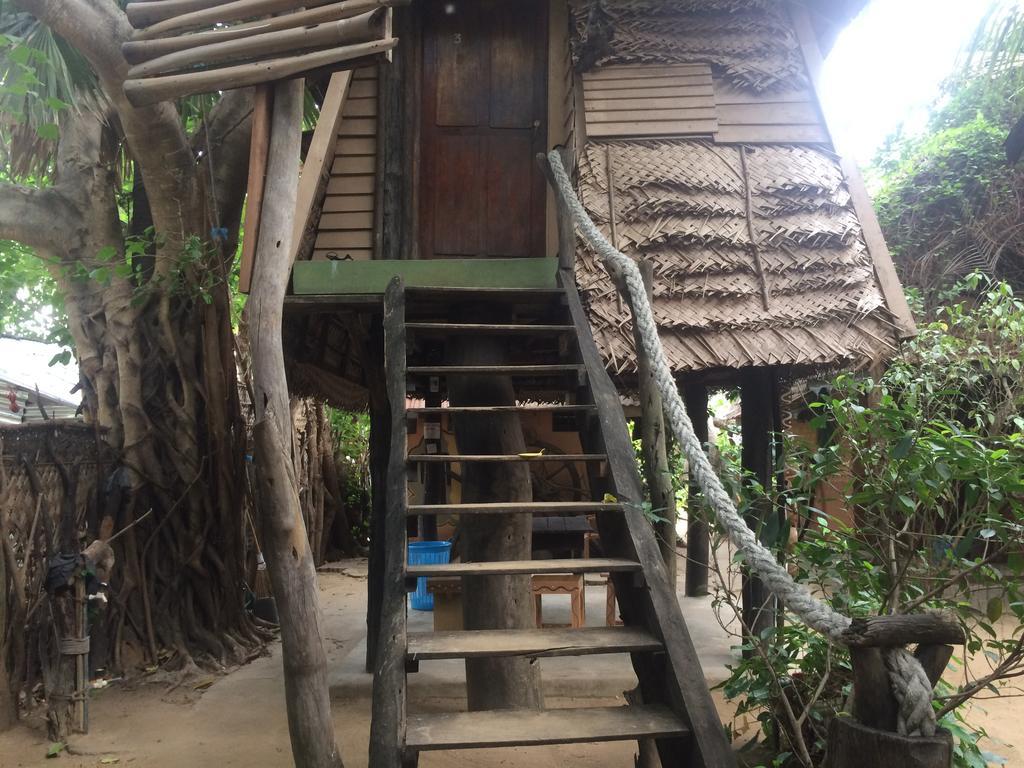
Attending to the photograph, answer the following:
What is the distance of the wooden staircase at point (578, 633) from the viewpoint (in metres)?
2.14

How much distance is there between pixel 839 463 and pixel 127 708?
4676 millimetres

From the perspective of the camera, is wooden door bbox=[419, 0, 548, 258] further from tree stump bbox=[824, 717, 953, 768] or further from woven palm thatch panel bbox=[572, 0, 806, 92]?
tree stump bbox=[824, 717, 953, 768]

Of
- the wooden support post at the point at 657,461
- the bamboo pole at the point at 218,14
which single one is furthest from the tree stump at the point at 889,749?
the bamboo pole at the point at 218,14

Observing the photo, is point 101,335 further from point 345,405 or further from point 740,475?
point 740,475

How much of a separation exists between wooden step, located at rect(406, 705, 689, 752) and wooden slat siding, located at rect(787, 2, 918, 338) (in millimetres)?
2882

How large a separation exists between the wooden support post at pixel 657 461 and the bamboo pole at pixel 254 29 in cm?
180

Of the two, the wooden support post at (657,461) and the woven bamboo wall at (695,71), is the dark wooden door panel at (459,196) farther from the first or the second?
the wooden support post at (657,461)

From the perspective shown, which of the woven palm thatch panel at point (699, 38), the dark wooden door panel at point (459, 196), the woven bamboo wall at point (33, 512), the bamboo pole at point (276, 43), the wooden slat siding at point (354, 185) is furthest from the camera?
the dark wooden door panel at point (459, 196)

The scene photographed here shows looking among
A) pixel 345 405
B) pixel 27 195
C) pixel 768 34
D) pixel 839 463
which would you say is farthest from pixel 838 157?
pixel 27 195

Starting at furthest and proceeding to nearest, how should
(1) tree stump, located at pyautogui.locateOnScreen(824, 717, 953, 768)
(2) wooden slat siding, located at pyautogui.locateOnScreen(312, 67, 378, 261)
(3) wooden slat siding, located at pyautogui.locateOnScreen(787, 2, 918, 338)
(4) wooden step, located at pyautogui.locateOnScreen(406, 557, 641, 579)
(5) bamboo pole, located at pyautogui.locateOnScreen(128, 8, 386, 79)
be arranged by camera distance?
(2) wooden slat siding, located at pyautogui.locateOnScreen(312, 67, 378, 261) < (3) wooden slat siding, located at pyautogui.locateOnScreen(787, 2, 918, 338) < (5) bamboo pole, located at pyautogui.locateOnScreen(128, 8, 386, 79) < (4) wooden step, located at pyautogui.locateOnScreen(406, 557, 641, 579) < (1) tree stump, located at pyautogui.locateOnScreen(824, 717, 953, 768)

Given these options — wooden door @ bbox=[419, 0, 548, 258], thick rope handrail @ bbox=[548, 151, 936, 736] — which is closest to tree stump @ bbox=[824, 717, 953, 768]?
thick rope handrail @ bbox=[548, 151, 936, 736]

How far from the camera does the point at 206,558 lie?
599 cm

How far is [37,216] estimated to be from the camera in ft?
18.2

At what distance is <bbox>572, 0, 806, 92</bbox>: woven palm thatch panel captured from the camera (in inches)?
187
